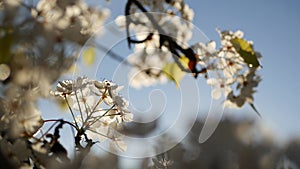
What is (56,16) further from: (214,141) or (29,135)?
(214,141)

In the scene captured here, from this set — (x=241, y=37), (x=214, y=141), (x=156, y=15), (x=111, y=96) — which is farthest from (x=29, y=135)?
(x=214, y=141)

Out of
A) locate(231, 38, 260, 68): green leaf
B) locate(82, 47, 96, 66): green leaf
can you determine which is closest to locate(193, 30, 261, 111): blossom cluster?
locate(231, 38, 260, 68): green leaf

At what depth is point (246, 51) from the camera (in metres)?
1.13

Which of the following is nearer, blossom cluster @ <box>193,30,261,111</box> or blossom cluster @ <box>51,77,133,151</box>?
blossom cluster @ <box>51,77,133,151</box>

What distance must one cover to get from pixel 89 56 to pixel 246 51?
451mm

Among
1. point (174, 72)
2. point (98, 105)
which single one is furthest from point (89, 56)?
point (98, 105)

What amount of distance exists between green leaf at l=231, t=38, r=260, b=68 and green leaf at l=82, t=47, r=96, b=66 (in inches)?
15.9

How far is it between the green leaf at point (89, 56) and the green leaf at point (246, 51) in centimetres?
40

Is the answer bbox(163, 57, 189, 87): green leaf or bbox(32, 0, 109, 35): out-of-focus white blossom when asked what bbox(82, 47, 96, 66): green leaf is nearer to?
bbox(32, 0, 109, 35): out-of-focus white blossom

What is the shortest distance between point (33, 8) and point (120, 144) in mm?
325

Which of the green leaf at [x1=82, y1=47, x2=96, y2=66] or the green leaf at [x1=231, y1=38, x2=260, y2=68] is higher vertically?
the green leaf at [x1=82, y1=47, x2=96, y2=66]

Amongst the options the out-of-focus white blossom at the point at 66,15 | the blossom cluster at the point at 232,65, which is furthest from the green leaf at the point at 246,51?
the out-of-focus white blossom at the point at 66,15

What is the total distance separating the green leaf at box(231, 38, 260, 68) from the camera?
1.11 meters

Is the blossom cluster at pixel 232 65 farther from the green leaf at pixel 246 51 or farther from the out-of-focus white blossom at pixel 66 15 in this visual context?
the out-of-focus white blossom at pixel 66 15
